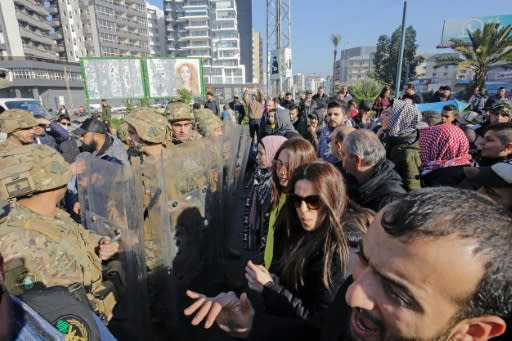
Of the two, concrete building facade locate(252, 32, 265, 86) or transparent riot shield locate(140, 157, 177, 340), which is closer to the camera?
transparent riot shield locate(140, 157, 177, 340)

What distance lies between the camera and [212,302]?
4.89ft

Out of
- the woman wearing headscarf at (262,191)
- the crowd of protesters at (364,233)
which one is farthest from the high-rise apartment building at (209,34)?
the crowd of protesters at (364,233)

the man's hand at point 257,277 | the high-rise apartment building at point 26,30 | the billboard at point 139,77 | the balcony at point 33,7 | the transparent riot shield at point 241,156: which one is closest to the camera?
the man's hand at point 257,277

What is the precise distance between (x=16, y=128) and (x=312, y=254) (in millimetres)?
3816

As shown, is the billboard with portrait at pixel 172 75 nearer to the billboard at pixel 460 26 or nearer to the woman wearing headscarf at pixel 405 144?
the woman wearing headscarf at pixel 405 144

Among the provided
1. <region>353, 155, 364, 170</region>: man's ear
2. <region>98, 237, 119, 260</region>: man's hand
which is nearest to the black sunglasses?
<region>353, 155, 364, 170</region>: man's ear

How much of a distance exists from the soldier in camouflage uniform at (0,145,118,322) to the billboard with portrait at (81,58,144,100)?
652 inches

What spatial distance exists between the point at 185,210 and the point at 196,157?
19.5 inches

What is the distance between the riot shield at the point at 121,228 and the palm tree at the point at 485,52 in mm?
20361

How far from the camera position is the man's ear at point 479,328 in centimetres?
67

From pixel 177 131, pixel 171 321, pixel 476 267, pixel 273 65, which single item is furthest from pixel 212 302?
pixel 273 65

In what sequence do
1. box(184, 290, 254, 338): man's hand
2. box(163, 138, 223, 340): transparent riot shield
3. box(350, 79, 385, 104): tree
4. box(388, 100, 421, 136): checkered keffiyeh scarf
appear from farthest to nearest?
box(350, 79, 385, 104): tree < box(388, 100, 421, 136): checkered keffiyeh scarf < box(163, 138, 223, 340): transparent riot shield < box(184, 290, 254, 338): man's hand

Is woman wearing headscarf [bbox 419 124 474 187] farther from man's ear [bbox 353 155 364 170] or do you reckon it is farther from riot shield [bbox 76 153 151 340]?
riot shield [bbox 76 153 151 340]

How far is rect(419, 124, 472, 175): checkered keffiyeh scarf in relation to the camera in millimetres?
3234
